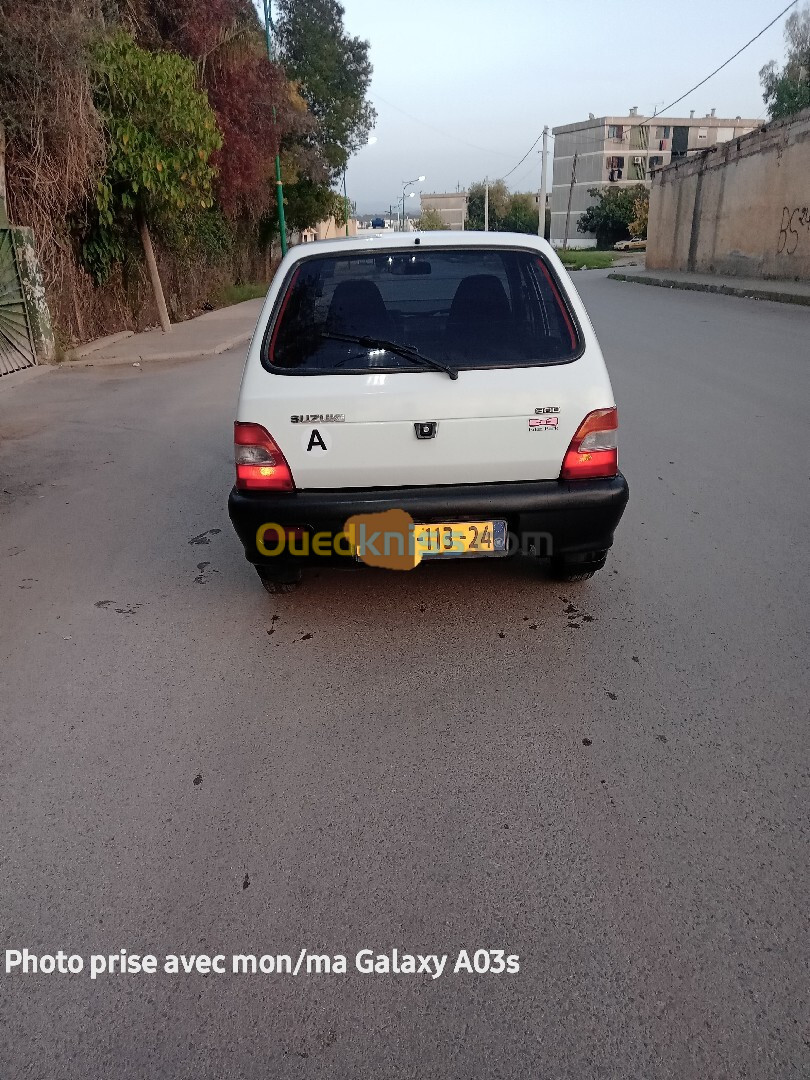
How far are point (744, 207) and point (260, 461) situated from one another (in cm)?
2508

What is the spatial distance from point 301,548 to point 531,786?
4.86 feet

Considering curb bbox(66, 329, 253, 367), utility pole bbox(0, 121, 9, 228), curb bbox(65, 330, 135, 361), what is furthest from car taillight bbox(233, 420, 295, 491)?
curb bbox(65, 330, 135, 361)

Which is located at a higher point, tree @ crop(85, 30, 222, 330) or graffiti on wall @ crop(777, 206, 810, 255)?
tree @ crop(85, 30, 222, 330)

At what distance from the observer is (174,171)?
12758mm

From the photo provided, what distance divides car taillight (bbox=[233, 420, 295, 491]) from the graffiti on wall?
21642mm

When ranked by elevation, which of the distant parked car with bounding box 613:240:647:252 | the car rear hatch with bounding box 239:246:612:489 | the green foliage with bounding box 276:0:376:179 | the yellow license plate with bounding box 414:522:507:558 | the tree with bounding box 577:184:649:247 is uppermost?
the green foliage with bounding box 276:0:376:179

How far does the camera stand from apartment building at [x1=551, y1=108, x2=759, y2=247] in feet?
327

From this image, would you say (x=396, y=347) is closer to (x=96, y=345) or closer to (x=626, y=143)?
(x=96, y=345)

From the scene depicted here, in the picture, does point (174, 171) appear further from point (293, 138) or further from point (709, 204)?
point (709, 204)

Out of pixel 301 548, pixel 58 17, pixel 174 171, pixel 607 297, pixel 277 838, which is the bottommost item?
pixel 607 297

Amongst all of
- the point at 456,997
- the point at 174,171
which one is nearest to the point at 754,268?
the point at 174,171

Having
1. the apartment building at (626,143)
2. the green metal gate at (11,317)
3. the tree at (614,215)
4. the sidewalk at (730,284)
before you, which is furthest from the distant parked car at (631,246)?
the green metal gate at (11,317)

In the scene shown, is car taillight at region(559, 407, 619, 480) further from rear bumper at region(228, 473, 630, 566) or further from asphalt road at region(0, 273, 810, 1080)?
asphalt road at region(0, 273, 810, 1080)

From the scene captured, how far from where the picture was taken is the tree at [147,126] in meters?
12.0
